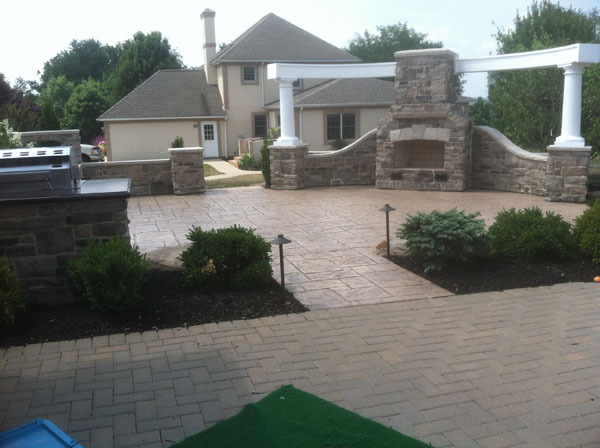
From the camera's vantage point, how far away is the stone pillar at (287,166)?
51.3 ft

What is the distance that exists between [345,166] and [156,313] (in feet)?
35.4

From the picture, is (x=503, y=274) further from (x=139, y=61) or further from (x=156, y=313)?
(x=139, y=61)

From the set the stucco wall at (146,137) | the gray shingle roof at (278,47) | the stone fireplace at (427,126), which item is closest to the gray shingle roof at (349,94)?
the gray shingle roof at (278,47)

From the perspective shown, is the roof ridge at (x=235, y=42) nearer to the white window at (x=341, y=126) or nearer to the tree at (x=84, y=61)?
the white window at (x=341, y=126)

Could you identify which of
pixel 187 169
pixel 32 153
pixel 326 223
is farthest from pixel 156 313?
pixel 187 169

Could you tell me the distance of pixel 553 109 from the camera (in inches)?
750

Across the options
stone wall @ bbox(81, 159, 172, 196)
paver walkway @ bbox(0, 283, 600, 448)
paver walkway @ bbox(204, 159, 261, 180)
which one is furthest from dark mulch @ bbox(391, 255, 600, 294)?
paver walkway @ bbox(204, 159, 261, 180)

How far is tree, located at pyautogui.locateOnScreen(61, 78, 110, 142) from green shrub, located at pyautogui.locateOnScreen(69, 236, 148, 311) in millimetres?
34533

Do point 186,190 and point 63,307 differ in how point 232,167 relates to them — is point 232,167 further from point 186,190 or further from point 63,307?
point 63,307

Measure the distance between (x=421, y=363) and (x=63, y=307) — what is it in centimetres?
376

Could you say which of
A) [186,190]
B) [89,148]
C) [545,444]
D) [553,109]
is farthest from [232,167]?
[545,444]

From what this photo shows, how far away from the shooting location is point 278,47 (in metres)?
31.0

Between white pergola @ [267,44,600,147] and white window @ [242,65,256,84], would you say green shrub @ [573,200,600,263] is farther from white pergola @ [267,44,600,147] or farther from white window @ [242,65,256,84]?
white window @ [242,65,256,84]

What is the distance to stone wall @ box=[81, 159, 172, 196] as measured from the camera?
1507 centimetres
